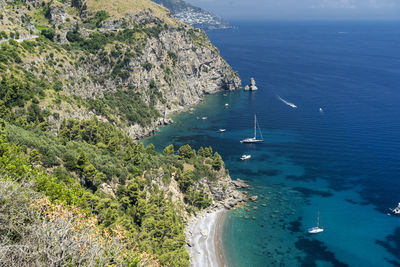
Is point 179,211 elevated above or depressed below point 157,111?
below

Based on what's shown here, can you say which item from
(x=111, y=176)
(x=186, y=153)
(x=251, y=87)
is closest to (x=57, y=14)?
(x=186, y=153)

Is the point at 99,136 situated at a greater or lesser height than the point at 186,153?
greater

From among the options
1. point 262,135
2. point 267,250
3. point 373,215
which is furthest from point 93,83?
point 373,215

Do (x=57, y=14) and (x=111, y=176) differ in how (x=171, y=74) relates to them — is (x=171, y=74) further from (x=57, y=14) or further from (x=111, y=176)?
(x=111, y=176)

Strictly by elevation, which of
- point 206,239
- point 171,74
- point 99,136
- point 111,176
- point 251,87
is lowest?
point 206,239

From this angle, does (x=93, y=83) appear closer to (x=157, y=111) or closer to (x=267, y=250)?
(x=157, y=111)
